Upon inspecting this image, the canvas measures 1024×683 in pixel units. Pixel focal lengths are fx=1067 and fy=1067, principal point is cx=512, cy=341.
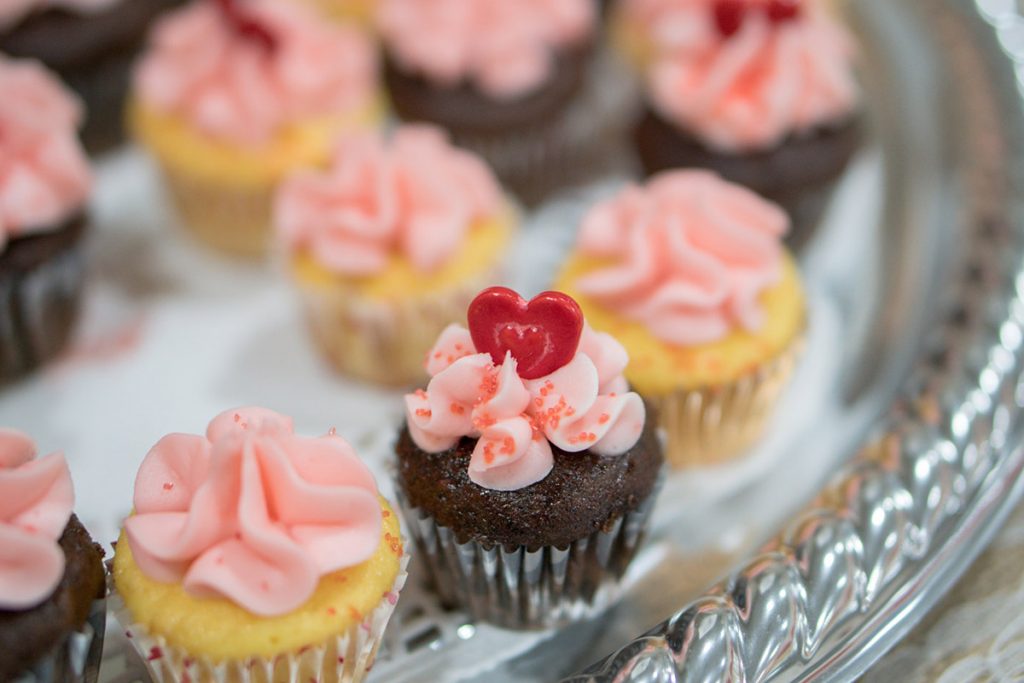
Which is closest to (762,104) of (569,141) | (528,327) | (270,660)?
(569,141)

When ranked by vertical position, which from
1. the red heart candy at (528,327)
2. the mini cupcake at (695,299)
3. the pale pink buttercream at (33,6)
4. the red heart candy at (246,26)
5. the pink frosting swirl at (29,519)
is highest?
the red heart candy at (528,327)

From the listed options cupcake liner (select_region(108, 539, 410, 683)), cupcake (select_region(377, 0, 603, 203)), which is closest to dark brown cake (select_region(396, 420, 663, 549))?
cupcake liner (select_region(108, 539, 410, 683))

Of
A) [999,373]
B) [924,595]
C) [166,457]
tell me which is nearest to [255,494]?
[166,457]

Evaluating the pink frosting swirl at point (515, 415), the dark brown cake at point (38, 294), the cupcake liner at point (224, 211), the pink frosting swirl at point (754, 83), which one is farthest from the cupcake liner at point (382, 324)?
the pink frosting swirl at point (754, 83)

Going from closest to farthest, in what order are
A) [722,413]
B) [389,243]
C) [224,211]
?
1. [722,413]
2. [389,243]
3. [224,211]

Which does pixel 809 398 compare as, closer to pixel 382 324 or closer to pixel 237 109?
pixel 382 324

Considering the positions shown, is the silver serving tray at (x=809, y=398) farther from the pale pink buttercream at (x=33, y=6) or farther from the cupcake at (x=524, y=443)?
the pale pink buttercream at (x=33, y=6)

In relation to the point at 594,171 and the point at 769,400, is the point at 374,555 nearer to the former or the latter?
the point at 769,400

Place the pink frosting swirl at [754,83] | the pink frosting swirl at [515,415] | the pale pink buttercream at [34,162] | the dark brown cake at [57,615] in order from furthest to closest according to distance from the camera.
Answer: the pink frosting swirl at [754,83], the pale pink buttercream at [34,162], the pink frosting swirl at [515,415], the dark brown cake at [57,615]
